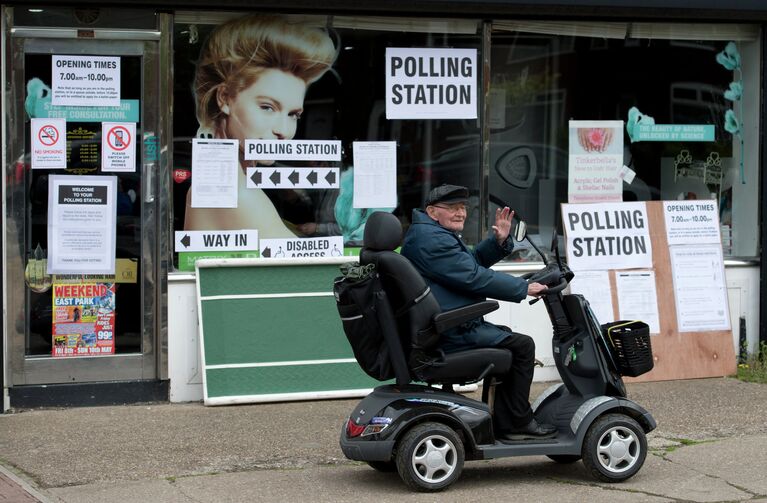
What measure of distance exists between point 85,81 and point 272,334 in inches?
92.5

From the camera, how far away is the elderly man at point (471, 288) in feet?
20.5

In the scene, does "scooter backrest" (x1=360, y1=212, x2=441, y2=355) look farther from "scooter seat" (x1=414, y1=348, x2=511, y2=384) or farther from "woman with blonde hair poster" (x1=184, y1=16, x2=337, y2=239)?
"woman with blonde hair poster" (x1=184, y1=16, x2=337, y2=239)

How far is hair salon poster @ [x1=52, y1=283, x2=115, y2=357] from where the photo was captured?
857 centimetres

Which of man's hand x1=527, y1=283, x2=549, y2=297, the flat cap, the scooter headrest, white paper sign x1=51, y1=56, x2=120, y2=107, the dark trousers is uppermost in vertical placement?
white paper sign x1=51, y1=56, x2=120, y2=107

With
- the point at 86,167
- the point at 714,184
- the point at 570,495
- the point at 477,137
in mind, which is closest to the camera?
the point at 570,495

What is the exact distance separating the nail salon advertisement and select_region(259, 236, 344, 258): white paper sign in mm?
2161

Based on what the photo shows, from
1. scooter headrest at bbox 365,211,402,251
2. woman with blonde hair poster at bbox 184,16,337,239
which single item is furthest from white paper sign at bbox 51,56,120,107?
scooter headrest at bbox 365,211,402,251

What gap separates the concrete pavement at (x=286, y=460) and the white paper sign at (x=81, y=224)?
1.10 meters

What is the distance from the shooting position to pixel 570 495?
622 centimetres

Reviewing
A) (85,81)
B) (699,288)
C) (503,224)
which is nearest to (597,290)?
(699,288)

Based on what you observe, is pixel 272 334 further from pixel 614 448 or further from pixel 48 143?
pixel 614 448

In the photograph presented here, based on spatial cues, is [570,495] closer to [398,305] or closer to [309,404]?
[398,305]

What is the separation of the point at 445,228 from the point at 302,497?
1678mm

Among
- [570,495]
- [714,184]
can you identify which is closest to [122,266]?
[570,495]
